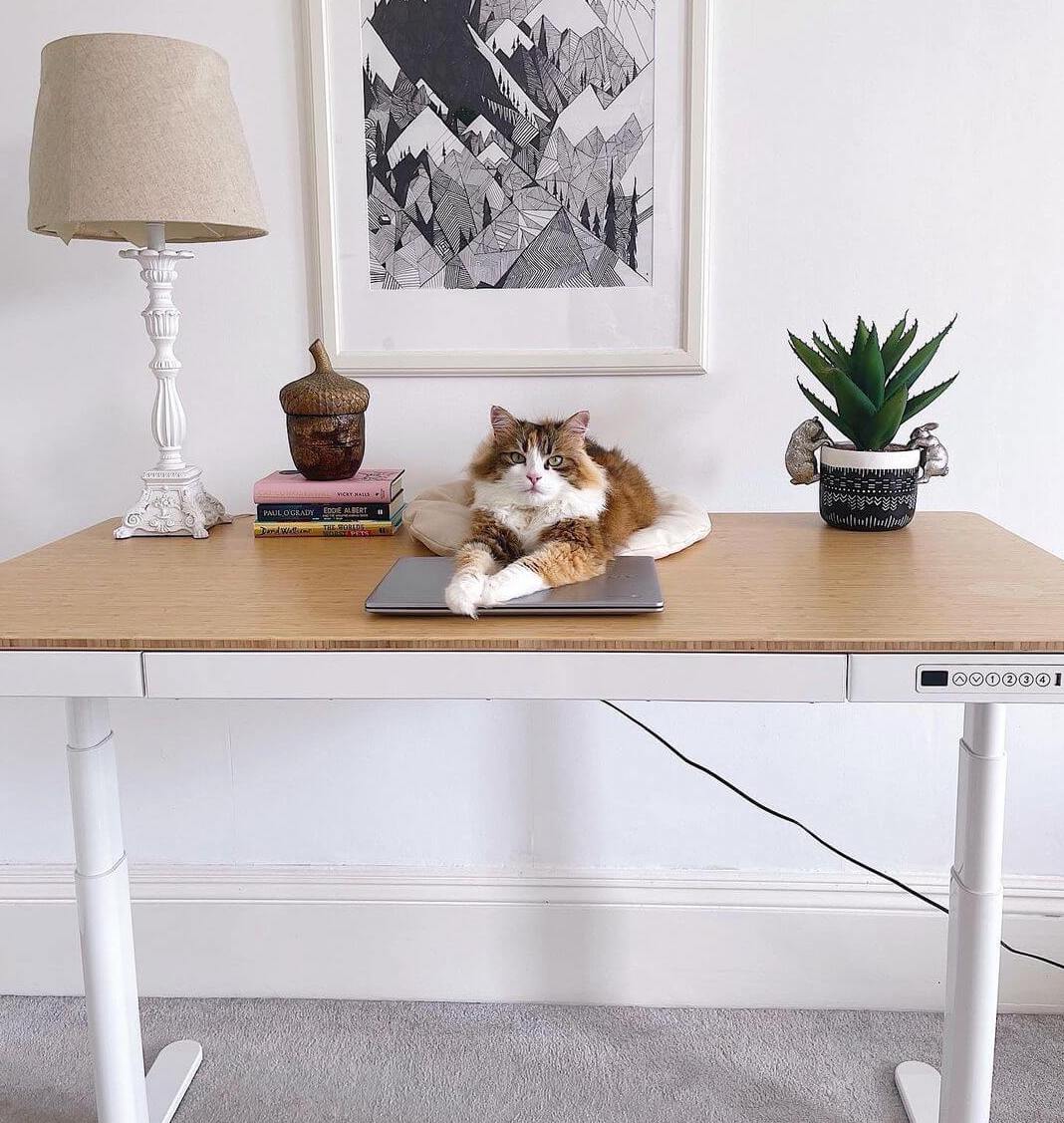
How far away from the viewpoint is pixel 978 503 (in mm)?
1591

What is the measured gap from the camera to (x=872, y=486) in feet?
4.30

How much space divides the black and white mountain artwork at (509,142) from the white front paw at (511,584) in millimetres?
675

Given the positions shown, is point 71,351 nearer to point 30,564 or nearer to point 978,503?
point 30,564

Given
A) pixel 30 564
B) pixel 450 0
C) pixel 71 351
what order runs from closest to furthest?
pixel 30 564 → pixel 450 0 → pixel 71 351

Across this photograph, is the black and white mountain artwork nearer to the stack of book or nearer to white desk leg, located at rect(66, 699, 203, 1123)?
the stack of book

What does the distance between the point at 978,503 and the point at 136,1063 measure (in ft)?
4.81

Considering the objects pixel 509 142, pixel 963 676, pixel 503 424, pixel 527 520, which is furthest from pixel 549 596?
pixel 509 142

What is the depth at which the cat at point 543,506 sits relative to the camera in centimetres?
108

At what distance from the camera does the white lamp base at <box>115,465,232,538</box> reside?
1358 mm

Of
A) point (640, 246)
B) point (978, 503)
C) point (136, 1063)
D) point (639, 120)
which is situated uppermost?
point (639, 120)

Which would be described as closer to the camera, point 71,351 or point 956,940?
point 956,940

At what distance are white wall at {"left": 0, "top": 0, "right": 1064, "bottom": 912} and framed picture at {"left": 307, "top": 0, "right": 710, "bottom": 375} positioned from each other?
5 centimetres

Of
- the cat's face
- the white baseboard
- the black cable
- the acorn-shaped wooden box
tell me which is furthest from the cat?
the white baseboard

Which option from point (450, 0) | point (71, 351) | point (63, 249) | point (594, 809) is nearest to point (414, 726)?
point (594, 809)
